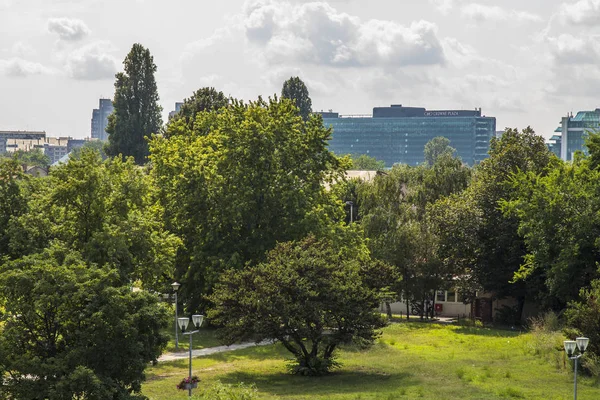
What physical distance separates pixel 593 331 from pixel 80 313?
1922 centimetres

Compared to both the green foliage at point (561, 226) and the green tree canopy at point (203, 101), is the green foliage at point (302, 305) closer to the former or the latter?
the green foliage at point (561, 226)

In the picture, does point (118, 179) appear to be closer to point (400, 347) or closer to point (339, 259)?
point (339, 259)

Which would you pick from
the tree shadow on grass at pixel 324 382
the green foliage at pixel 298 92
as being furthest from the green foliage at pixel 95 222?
the green foliage at pixel 298 92

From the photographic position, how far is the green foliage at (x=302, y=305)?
3544 cm

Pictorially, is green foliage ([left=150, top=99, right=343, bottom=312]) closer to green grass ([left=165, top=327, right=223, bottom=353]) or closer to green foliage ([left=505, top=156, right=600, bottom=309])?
green grass ([left=165, top=327, right=223, bottom=353])

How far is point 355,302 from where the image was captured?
3647 centimetres

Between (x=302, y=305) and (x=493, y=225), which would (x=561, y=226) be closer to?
(x=493, y=225)

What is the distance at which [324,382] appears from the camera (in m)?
34.7

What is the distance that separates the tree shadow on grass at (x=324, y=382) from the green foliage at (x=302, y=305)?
1064 millimetres

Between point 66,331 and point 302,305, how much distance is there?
32.3 ft

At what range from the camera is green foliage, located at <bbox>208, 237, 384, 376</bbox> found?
35438 millimetres

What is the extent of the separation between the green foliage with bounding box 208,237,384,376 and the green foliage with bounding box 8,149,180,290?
4.31 metres

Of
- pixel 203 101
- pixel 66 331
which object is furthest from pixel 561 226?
pixel 203 101

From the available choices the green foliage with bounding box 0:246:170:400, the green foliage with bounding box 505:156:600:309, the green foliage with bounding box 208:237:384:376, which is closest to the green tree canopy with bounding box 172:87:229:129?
the green foliage with bounding box 505:156:600:309
